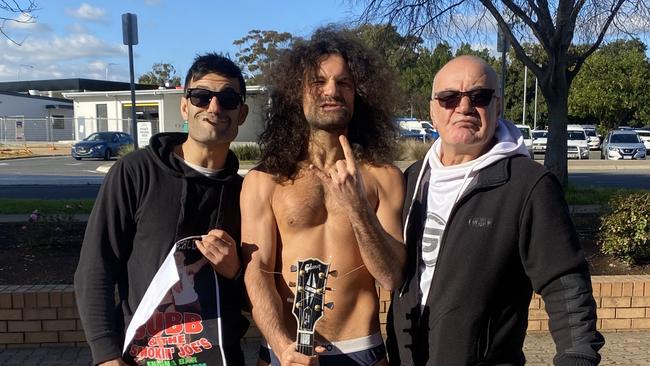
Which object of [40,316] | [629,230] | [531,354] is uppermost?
[629,230]

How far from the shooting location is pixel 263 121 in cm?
307

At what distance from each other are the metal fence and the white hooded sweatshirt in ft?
121

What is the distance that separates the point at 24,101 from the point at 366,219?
57.1m

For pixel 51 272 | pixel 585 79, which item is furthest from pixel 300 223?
pixel 585 79

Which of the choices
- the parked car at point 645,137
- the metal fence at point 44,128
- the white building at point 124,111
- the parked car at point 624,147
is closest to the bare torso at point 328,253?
the parked car at point 624,147

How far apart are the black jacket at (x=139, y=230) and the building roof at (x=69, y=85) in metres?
53.3

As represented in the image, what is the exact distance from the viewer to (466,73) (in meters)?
2.38

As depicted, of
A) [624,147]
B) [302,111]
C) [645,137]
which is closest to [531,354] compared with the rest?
[302,111]

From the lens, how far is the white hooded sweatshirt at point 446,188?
2.31m

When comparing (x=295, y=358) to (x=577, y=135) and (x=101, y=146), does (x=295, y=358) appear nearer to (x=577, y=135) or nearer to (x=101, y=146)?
(x=101, y=146)

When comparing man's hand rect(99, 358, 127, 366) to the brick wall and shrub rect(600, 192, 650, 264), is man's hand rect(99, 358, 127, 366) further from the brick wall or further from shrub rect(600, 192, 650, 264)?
shrub rect(600, 192, 650, 264)

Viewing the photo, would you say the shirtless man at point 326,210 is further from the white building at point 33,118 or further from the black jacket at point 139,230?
the white building at point 33,118

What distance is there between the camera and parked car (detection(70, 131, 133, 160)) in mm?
28078

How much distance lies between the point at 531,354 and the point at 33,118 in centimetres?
4908
